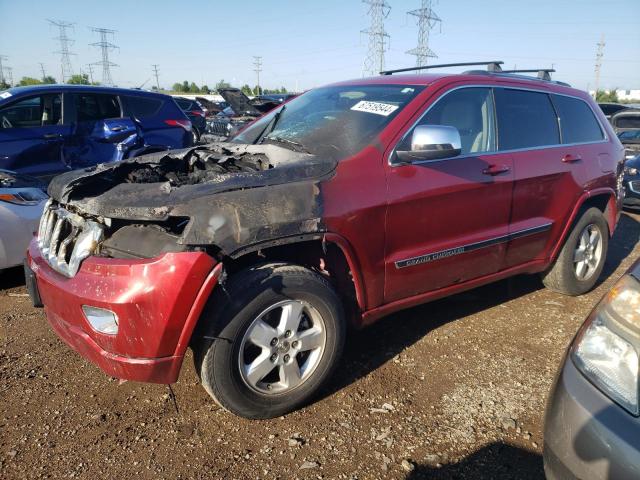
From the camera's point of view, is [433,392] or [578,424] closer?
[578,424]

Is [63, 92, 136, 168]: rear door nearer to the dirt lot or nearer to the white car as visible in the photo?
the white car

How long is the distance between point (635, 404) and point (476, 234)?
1747mm

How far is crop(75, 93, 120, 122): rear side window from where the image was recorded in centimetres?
651

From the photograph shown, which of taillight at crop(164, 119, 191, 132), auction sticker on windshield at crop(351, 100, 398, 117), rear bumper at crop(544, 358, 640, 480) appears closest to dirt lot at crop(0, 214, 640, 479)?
rear bumper at crop(544, 358, 640, 480)

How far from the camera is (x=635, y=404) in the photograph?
58.6 inches

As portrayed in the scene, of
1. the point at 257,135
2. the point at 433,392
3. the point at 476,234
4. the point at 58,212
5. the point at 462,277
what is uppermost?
the point at 257,135

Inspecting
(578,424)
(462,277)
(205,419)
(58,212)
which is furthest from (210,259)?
(462,277)

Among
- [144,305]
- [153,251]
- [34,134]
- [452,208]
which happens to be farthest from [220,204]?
[34,134]

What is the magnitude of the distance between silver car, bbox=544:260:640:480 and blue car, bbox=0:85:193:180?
5.86m

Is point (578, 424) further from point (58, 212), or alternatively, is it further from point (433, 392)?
point (58, 212)

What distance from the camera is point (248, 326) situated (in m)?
2.30

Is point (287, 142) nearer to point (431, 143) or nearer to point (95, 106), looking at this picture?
point (431, 143)

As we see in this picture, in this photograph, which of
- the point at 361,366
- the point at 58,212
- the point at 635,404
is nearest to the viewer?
the point at 635,404

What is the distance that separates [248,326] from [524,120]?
2595 mm
